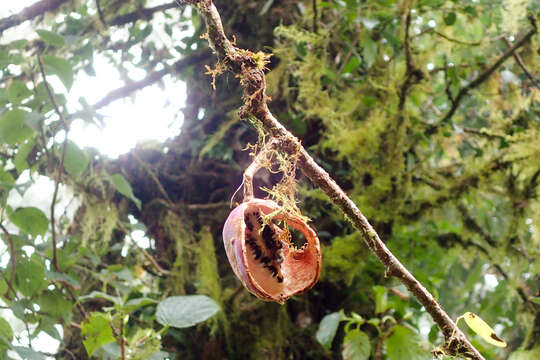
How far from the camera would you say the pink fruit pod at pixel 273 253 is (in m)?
0.58

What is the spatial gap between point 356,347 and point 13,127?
928 mm

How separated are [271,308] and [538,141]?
2.80 feet

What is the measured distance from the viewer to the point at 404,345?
1066 mm

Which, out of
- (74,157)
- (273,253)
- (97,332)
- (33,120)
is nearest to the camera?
(273,253)

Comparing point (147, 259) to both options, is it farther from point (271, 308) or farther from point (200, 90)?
point (200, 90)

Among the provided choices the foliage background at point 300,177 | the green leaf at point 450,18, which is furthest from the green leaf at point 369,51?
the green leaf at point 450,18

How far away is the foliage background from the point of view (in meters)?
1.16

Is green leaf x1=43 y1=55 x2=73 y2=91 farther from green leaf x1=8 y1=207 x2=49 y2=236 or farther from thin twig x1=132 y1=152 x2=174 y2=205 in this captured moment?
thin twig x1=132 y1=152 x2=174 y2=205

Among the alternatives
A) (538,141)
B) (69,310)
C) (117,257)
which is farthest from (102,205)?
(538,141)

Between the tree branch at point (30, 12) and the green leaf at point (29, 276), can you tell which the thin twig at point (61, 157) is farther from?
the tree branch at point (30, 12)

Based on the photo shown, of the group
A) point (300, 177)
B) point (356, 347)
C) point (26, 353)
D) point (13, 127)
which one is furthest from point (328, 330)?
point (13, 127)

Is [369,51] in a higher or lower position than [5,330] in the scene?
higher

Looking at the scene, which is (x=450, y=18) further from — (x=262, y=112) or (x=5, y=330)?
(x=5, y=330)

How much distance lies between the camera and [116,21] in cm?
162
